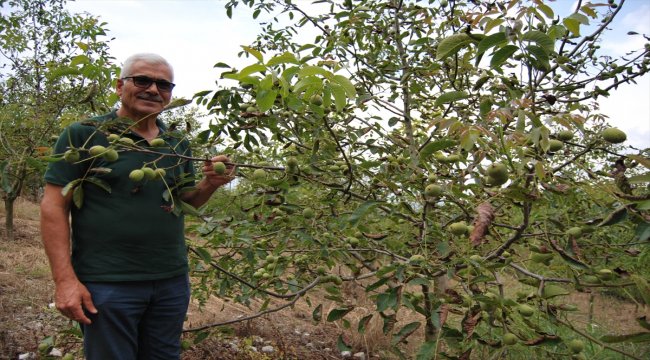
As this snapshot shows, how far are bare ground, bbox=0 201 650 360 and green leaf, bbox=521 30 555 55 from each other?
63.7 inches

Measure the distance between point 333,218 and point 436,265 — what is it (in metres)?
0.82

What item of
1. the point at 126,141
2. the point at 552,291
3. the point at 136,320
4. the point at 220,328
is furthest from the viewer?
the point at 220,328

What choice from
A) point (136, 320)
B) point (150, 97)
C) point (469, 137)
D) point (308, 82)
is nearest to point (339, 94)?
point (308, 82)

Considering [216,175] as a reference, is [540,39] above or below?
above

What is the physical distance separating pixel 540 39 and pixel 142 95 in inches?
60.0

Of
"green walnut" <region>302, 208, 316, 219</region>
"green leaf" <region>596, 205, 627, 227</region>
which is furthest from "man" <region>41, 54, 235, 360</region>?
"green leaf" <region>596, 205, 627, 227</region>

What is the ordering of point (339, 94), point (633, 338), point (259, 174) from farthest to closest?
point (259, 174) → point (339, 94) → point (633, 338)

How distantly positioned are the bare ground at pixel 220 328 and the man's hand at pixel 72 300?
53cm

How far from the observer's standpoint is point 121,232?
1.79 m

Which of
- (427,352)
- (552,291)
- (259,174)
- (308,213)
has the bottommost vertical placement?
(427,352)

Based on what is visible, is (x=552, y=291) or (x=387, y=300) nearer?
(x=552, y=291)

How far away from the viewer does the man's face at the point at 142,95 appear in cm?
187

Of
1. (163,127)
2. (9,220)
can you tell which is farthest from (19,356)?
(9,220)

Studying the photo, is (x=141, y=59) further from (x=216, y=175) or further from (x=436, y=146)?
(x=436, y=146)
